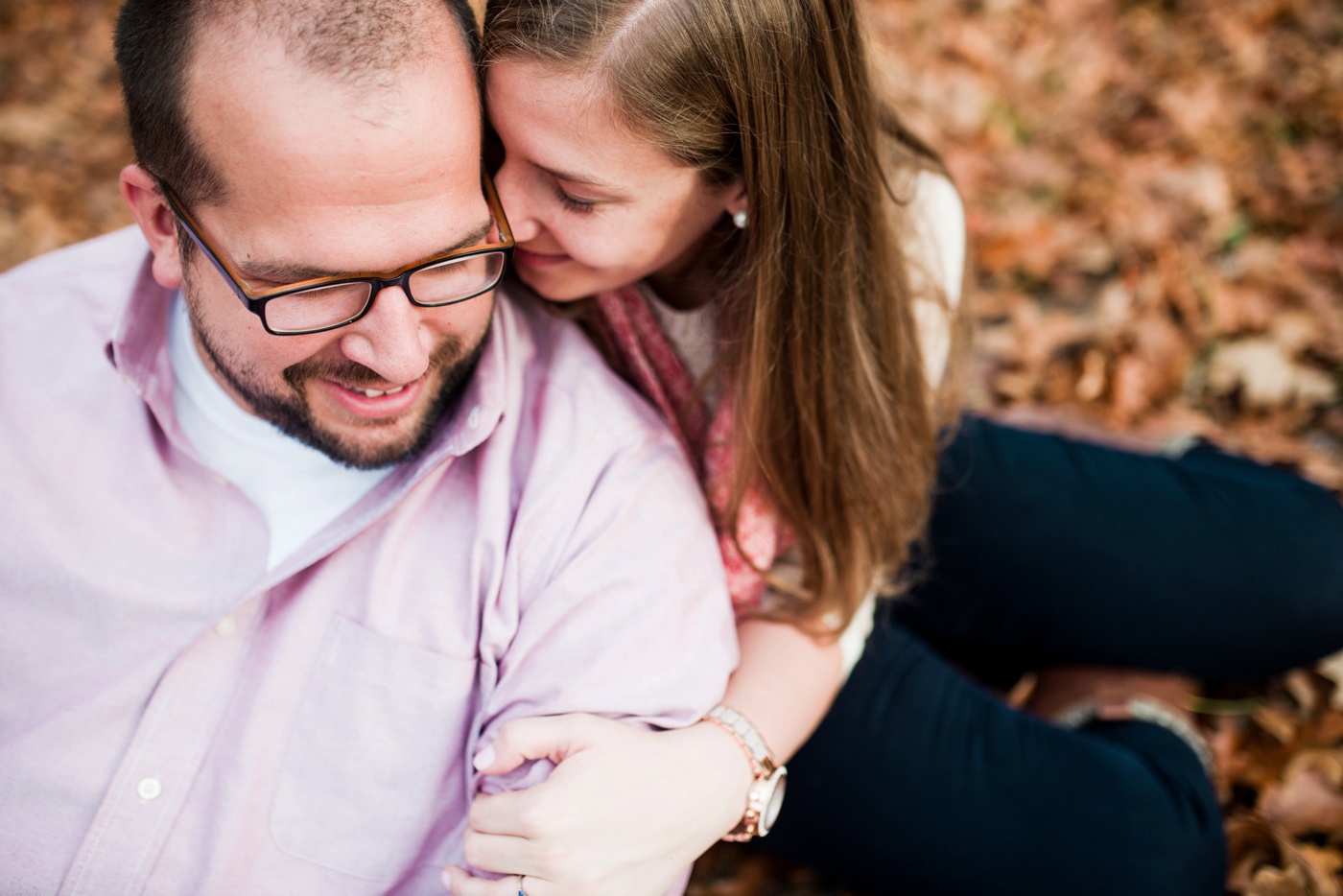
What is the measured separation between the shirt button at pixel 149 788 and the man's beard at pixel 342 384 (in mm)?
655

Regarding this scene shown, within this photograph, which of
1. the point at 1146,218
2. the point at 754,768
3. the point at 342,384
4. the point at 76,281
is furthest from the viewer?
the point at 1146,218

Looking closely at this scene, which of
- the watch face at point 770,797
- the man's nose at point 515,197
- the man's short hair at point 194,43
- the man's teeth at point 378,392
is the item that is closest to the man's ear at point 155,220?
the man's short hair at point 194,43

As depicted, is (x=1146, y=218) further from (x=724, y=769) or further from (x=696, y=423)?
(x=724, y=769)

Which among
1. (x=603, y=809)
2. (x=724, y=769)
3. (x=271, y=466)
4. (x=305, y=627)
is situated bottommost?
(x=724, y=769)

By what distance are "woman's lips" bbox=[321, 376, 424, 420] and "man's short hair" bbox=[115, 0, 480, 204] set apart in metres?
0.39

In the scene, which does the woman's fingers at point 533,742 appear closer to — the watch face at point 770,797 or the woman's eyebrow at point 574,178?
the watch face at point 770,797

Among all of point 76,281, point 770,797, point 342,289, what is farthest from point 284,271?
point 770,797

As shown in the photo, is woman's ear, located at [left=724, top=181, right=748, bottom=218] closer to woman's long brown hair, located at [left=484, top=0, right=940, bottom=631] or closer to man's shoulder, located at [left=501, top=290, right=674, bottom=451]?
woman's long brown hair, located at [left=484, top=0, right=940, bottom=631]

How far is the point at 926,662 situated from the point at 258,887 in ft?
5.33

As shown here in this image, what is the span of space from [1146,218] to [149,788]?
4250 millimetres

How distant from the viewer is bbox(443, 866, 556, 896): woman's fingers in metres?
1.61

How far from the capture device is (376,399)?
71.5 inches

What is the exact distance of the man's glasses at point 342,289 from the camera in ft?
5.35

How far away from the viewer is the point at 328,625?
5.95ft
